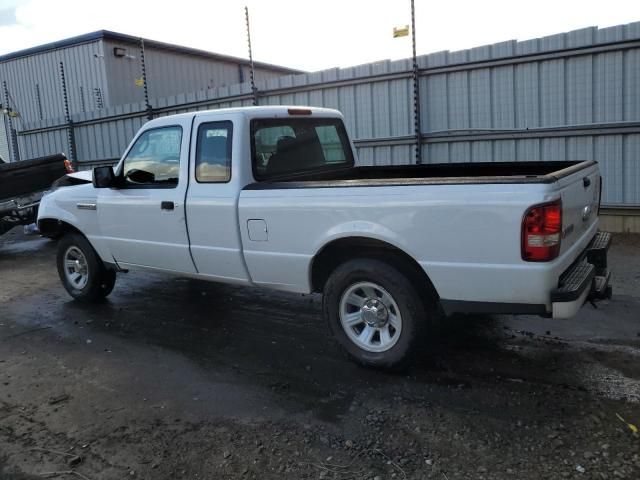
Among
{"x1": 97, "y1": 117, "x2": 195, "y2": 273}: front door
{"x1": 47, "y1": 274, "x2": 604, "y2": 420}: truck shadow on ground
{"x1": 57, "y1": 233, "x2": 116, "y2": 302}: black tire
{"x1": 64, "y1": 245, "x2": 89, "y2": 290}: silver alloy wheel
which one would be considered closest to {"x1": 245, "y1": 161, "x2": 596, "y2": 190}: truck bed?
{"x1": 97, "y1": 117, "x2": 195, "y2": 273}: front door

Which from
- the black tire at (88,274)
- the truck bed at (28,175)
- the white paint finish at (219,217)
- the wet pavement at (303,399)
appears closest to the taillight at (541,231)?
the wet pavement at (303,399)

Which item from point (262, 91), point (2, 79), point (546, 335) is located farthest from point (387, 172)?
point (2, 79)

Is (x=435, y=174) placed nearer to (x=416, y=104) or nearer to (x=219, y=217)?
(x=219, y=217)

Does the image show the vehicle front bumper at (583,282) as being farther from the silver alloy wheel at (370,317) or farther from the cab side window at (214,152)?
the cab side window at (214,152)

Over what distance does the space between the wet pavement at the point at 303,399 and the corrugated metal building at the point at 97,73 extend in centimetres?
1403

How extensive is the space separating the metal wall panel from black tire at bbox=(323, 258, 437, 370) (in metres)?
5.45

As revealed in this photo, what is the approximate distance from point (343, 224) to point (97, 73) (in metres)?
16.5

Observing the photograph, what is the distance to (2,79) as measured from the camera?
21.6m

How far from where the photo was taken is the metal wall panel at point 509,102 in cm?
816

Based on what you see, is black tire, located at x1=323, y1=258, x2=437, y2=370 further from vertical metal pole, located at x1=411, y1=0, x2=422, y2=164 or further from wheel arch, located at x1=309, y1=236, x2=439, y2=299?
vertical metal pole, located at x1=411, y1=0, x2=422, y2=164

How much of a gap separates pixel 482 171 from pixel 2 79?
70.4ft

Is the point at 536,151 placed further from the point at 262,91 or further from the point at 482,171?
the point at 262,91

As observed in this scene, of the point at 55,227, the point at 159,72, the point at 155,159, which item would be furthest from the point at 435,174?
the point at 159,72

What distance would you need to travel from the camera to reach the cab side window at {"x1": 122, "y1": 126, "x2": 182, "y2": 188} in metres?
5.36
